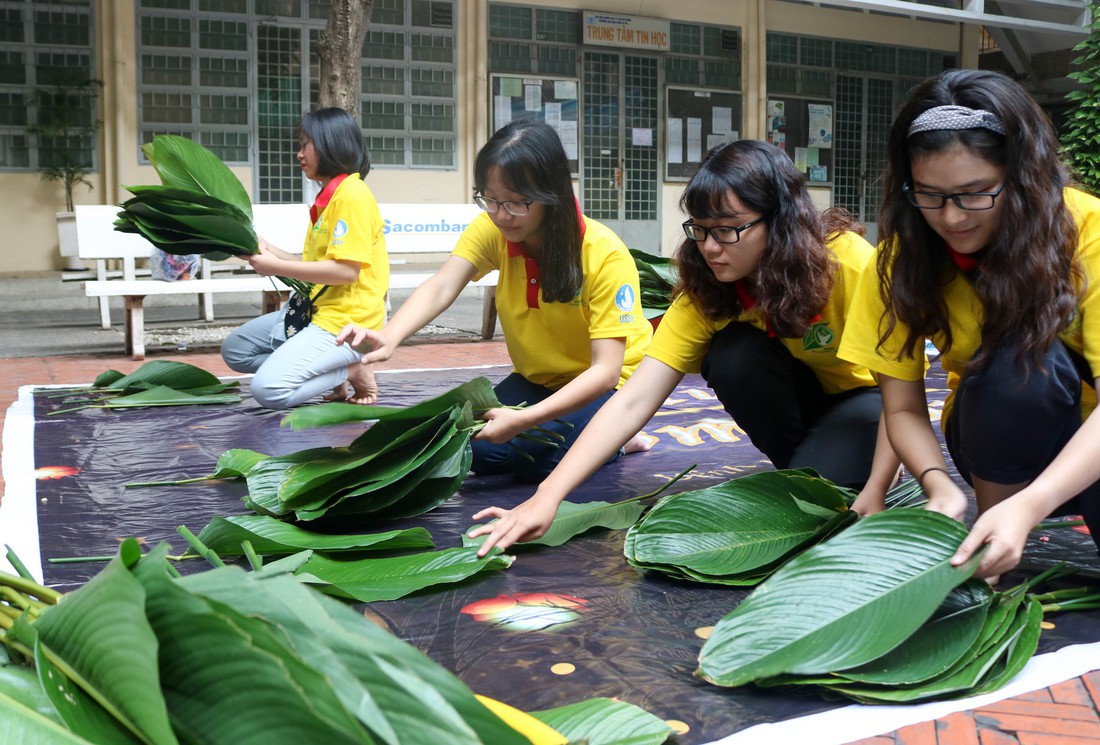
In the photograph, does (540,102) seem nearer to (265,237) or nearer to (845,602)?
(265,237)

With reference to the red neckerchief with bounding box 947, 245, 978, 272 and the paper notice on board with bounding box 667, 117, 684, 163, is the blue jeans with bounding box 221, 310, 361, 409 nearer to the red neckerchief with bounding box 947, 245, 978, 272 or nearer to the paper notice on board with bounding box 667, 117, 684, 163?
the red neckerchief with bounding box 947, 245, 978, 272

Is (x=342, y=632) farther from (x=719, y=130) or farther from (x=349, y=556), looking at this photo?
(x=719, y=130)

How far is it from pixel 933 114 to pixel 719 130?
10.1 meters

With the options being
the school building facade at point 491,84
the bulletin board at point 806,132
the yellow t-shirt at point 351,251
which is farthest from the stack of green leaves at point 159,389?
the bulletin board at point 806,132

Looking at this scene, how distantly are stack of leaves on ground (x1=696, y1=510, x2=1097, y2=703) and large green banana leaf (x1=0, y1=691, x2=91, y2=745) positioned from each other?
0.85 m

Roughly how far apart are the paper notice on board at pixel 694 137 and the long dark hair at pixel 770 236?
9.30m

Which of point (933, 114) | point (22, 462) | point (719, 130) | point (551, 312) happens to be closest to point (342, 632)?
point (933, 114)

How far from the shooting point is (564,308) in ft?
8.88

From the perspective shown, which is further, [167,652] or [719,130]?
[719,130]

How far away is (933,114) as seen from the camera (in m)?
1.63

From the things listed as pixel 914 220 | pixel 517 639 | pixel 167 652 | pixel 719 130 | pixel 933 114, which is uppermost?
pixel 719 130

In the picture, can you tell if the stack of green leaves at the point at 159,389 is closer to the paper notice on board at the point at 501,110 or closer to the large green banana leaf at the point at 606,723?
the large green banana leaf at the point at 606,723

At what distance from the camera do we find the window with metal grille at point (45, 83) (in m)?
8.36

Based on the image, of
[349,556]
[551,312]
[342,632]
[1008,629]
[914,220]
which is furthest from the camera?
[551,312]
